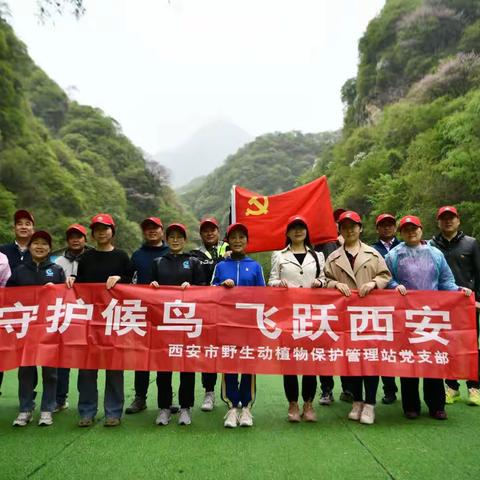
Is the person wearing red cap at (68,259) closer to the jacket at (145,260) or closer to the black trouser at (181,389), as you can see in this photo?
the jacket at (145,260)

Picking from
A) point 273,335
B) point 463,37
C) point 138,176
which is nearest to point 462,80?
point 463,37

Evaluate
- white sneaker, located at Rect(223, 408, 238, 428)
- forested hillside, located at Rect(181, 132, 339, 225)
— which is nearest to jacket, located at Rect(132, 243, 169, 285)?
white sneaker, located at Rect(223, 408, 238, 428)

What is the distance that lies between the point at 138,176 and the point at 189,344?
52175mm

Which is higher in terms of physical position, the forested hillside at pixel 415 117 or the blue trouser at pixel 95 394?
the forested hillside at pixel 415 117

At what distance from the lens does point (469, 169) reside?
59.0ft

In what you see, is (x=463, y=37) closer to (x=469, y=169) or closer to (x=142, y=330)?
(x=469, y=169)

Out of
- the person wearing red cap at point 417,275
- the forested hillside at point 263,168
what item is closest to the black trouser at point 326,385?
the person wearing red cap at point 417,275

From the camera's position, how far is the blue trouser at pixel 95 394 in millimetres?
4035

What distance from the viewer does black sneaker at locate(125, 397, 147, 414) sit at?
4441 millimetres

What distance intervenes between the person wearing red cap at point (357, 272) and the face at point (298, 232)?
0.35 metres

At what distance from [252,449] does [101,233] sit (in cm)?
228

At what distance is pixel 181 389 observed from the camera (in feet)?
13.6

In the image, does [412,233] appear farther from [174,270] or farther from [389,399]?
[174,270]

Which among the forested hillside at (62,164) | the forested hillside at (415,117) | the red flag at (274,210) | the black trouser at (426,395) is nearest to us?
the black trouser at (426,395)
